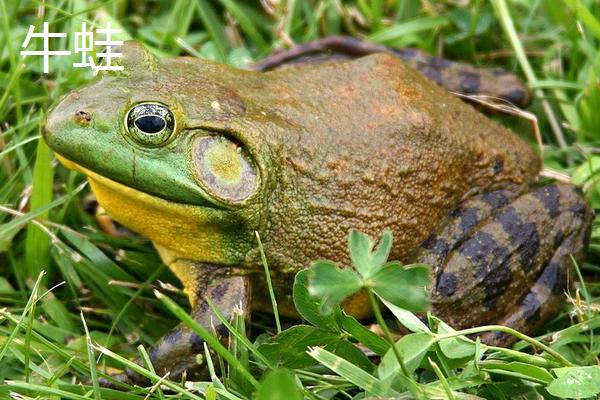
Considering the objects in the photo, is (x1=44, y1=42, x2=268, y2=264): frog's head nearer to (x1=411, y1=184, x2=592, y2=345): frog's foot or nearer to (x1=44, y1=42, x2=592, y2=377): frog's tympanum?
(x1=44, y1=42, x2=592, y2=377): frog's tympanum

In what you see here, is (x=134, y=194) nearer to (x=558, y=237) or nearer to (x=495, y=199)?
(x=495, y=199)

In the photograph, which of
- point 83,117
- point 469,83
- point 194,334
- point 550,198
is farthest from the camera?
point 469,83

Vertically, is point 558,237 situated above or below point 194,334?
above

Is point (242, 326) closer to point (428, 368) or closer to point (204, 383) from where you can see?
point (204, 383)

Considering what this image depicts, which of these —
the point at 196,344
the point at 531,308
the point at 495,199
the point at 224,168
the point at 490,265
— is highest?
the point at 224,168

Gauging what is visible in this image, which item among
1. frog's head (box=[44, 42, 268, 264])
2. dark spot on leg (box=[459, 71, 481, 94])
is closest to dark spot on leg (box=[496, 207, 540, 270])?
dark spot on leg (box=[459, 71, 481, 94])

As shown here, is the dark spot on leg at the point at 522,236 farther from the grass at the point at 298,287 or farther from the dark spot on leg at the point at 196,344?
the dark spot on leg at the point at 196,344

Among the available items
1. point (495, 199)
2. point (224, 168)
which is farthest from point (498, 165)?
point (224, 168)
